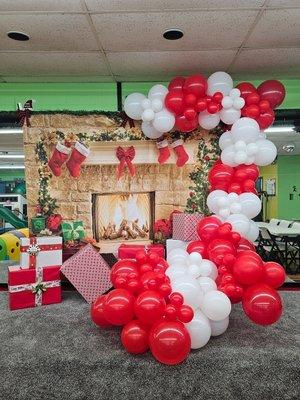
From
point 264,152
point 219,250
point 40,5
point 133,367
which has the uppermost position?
point 40,5

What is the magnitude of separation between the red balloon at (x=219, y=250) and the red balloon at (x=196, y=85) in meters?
1.46

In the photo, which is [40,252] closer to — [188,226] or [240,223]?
[188,226]

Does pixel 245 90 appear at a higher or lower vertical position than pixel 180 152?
higher

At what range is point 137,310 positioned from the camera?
80.0 inches

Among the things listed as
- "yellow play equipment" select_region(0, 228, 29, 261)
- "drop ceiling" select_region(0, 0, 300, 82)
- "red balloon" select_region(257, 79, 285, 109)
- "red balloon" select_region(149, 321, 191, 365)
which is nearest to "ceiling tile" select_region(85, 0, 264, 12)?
"drop ceiling" select_region(0, 0, 300, 82)

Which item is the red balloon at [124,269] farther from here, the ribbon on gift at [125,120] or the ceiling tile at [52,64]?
the ceiling tile at [52,64]

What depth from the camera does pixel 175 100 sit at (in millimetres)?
2955

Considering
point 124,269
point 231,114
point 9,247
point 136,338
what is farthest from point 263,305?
point 9,247

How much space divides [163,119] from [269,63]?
129 centimetres

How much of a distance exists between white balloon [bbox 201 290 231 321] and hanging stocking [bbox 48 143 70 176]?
90.4 inches

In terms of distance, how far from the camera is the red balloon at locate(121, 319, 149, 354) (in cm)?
204

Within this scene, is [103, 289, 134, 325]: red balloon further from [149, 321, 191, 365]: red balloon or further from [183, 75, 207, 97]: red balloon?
[183, 75, 207, 97]: red balloon

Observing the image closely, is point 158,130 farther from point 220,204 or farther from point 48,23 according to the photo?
point 48,23

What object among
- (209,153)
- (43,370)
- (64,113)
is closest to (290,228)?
(209,153)
